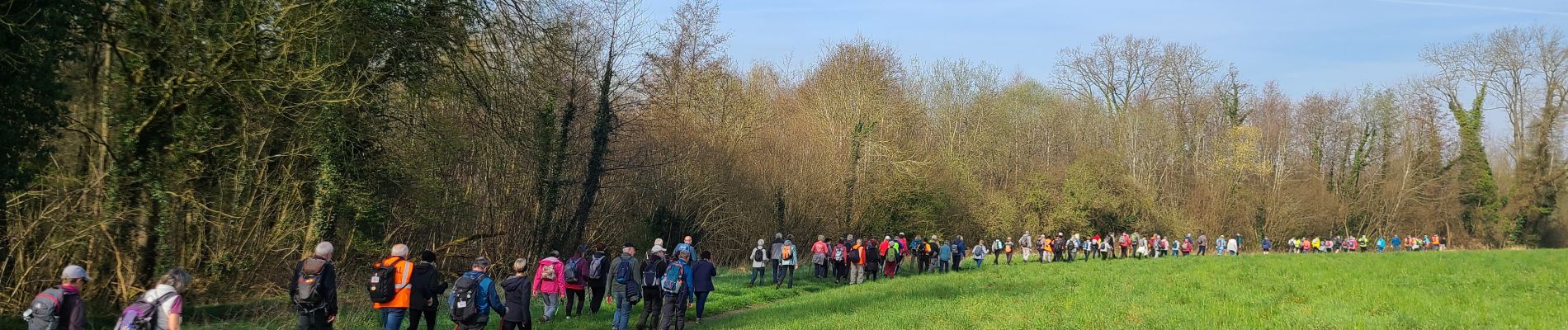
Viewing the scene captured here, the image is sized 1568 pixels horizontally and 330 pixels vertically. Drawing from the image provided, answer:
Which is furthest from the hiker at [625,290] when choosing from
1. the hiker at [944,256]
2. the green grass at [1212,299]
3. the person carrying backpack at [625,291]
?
the hiker at [944,256]

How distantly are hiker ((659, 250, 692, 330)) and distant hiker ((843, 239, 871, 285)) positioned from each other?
11271 mm

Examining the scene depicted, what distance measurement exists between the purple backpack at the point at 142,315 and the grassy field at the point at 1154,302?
4938 millimetres

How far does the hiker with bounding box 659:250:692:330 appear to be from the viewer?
43.5ft

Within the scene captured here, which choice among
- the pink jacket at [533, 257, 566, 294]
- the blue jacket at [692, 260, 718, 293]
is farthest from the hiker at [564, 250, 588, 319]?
the blue jacket at [692, 260, 718, 293]

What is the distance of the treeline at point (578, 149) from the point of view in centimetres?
1415

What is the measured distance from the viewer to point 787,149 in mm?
38844

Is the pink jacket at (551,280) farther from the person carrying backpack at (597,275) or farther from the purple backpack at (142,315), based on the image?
the purple backpack at (142,315)

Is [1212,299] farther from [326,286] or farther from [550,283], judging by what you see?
[326,286]

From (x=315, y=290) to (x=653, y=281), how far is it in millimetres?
4528

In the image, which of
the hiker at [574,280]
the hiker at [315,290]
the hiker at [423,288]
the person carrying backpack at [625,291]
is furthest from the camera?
the hiker at [574,280]

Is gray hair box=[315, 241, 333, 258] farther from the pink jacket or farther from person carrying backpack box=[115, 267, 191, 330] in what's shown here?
the pink jacket

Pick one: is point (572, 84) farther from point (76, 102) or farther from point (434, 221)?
point (76, 102)

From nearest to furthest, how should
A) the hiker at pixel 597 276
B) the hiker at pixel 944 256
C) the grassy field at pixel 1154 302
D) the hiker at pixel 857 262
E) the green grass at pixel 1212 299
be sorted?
the green grass at pixel 1212 299 → the grassy field at pixel 1154 302 → the hiker at pixel 597 276 → the hiker at pixel 857 262 → the hiker at pixel 944 256

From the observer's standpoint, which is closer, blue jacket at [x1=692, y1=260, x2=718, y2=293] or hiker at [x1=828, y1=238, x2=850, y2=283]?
blue jacket at [x1=692, y1=260, x2=718, y2=293]
